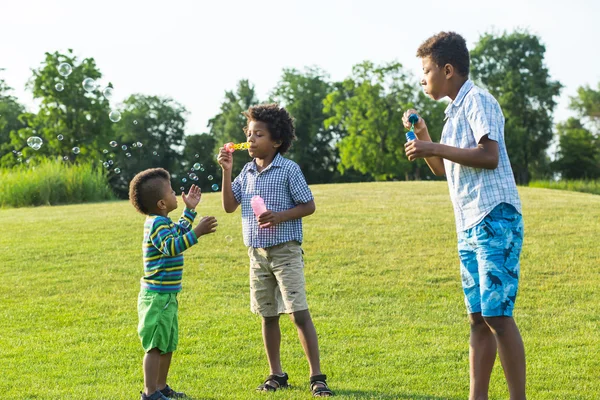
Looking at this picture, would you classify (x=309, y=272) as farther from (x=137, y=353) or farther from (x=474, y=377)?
(x=474, y=377)

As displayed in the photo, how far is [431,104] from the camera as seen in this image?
169ft

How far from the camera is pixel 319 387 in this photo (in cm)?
464

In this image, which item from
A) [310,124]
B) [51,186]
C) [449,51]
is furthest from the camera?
[310,124]

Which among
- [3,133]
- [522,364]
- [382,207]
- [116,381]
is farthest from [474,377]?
[3,133]

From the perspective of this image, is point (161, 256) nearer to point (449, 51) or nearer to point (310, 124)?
point (449, 51)

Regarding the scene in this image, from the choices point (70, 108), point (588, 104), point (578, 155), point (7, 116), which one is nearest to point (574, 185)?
point (578, 155)

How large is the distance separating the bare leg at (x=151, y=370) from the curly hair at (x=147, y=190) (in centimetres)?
85

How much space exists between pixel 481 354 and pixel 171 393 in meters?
1.94

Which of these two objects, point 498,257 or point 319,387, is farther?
point 319,387

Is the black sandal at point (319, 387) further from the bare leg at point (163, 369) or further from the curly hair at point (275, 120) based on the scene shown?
the curly hair at point (275, 120)

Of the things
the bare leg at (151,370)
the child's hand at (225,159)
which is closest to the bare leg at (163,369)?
the bare leg at (151,370)

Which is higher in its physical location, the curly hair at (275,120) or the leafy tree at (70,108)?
the leafy tree at (70,108)

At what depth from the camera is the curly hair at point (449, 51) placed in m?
3.87

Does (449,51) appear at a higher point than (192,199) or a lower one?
higher
